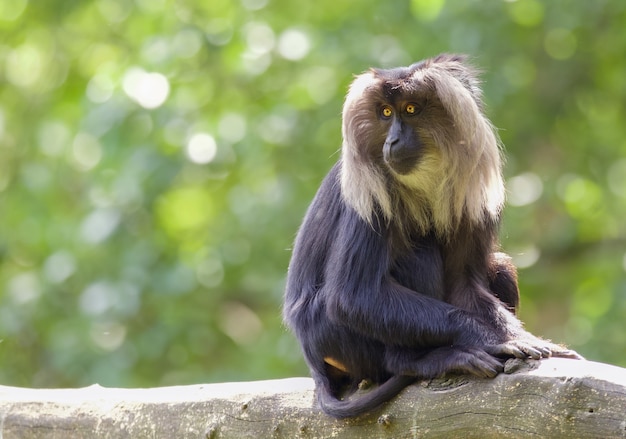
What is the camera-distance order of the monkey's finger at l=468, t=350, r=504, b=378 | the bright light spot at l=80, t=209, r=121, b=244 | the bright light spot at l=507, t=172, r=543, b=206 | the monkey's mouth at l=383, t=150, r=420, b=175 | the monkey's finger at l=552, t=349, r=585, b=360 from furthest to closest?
the bright light spot at l=507, t=172, r=543, b=206 < the bright light spot at l=80, t=209, r=121, b=244 < the monkey's mouth at l=383, t=150, r=420, b=175 < the monkey's finger at l=552, t=349, r=585, b=360 < the monkey's finger at l=468, t=350, r=504, b=378

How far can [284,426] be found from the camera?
4215 millimetres

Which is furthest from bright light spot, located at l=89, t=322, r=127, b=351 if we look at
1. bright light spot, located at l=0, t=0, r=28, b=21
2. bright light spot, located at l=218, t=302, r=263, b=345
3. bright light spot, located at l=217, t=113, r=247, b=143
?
bright light spot, located at l=0, t=0, r=28, b=21

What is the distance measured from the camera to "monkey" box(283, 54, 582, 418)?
4195 mm

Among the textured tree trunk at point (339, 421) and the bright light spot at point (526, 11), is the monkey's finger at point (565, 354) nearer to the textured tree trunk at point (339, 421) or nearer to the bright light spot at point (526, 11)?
the textured tree trunk at point (339, 421)

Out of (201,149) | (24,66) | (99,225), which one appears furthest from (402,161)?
(24,66)

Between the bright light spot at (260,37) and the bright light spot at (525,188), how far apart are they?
8.85 feet

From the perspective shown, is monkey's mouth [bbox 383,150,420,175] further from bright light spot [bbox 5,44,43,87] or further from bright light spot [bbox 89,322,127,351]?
bright light spot [bbox 5,44,43,87]

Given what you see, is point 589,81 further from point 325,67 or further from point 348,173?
point 348,173

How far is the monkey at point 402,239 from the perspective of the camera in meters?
4.20

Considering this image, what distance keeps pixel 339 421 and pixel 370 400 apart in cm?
21

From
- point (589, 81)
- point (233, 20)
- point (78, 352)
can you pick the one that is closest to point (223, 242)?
point (78, 352)

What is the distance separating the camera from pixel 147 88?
28.6 ft

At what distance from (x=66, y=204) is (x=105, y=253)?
79.2 inches

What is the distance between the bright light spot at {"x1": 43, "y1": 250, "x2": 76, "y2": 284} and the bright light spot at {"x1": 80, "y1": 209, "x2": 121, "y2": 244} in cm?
25
